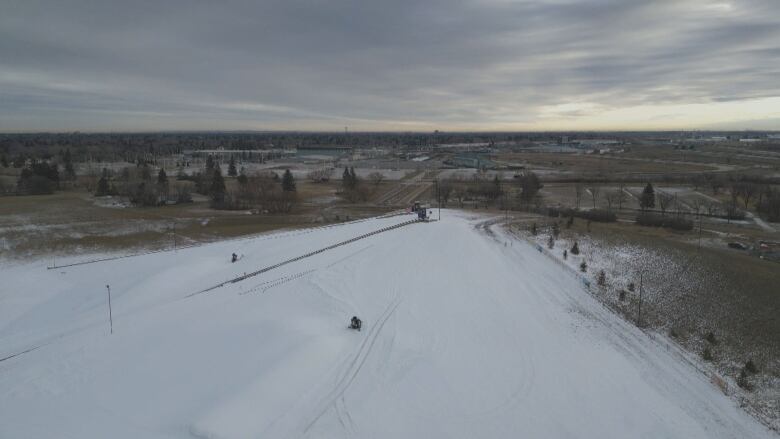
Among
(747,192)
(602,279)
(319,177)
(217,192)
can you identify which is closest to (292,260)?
(602,279)

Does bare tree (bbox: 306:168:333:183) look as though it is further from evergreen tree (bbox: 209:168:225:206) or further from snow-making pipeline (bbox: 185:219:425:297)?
snow-making pipeline (bbox: 185:219:425:297)

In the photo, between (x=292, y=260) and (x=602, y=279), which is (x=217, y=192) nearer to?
(x=292, y=260)

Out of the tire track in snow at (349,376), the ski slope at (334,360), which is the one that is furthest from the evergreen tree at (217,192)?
the tire track in snow at (349,376)

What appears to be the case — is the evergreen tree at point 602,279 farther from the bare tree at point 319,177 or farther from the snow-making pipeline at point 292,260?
the bare tree at point 319,177

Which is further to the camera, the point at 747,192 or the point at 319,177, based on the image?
the point at 319,177

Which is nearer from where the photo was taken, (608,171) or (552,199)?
(552,199)

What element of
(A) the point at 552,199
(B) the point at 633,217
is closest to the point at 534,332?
(B) the point at 633,217

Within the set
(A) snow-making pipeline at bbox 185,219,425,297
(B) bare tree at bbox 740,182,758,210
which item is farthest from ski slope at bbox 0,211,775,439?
(B) bare tree at bbox 740,182,758,210

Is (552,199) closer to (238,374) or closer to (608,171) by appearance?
(608,171)
